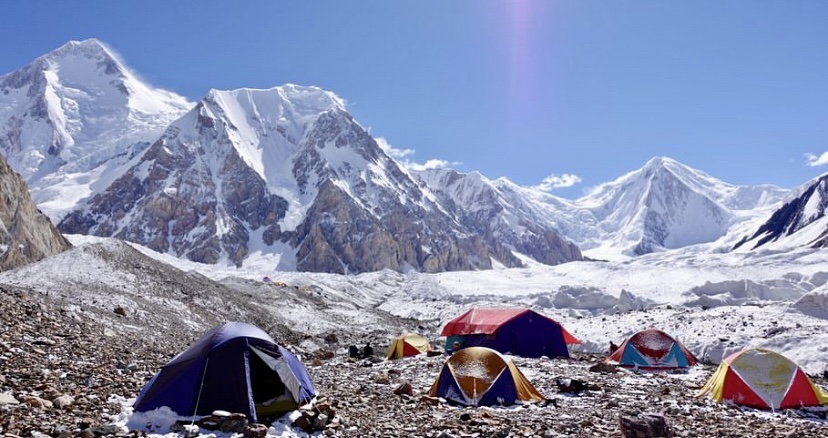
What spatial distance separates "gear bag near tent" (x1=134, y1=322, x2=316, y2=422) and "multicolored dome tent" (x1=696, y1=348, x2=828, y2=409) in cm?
1205

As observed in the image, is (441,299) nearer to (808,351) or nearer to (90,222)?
(808,351)

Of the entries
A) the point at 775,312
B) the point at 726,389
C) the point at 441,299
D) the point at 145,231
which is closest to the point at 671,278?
the point at 441,299

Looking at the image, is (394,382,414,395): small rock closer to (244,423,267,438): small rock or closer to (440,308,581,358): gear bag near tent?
(244,423,267,438): small rock

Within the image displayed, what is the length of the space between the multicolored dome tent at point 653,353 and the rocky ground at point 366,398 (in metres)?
1.16

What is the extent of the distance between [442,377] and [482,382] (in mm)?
1230

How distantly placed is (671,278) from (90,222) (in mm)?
169064

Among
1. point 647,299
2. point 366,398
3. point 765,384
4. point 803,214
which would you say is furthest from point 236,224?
point 803,214

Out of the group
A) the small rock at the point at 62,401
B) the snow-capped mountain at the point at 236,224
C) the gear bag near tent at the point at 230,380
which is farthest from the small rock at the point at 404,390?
the snow-capped mountain at the point at 236,224

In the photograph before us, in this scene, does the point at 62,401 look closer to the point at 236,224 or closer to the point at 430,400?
the point at 430,400

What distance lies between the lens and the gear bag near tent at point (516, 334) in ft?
91.4

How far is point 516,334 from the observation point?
2789 cm

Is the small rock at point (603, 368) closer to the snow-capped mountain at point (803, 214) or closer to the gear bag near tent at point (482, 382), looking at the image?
the gear bag near tent at point (482, 382)

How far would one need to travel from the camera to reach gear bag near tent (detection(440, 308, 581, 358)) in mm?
27844

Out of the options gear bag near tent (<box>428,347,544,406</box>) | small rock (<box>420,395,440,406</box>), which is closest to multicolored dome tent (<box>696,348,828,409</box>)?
gear bag near tent (<box>428,347,544,406</box>)
